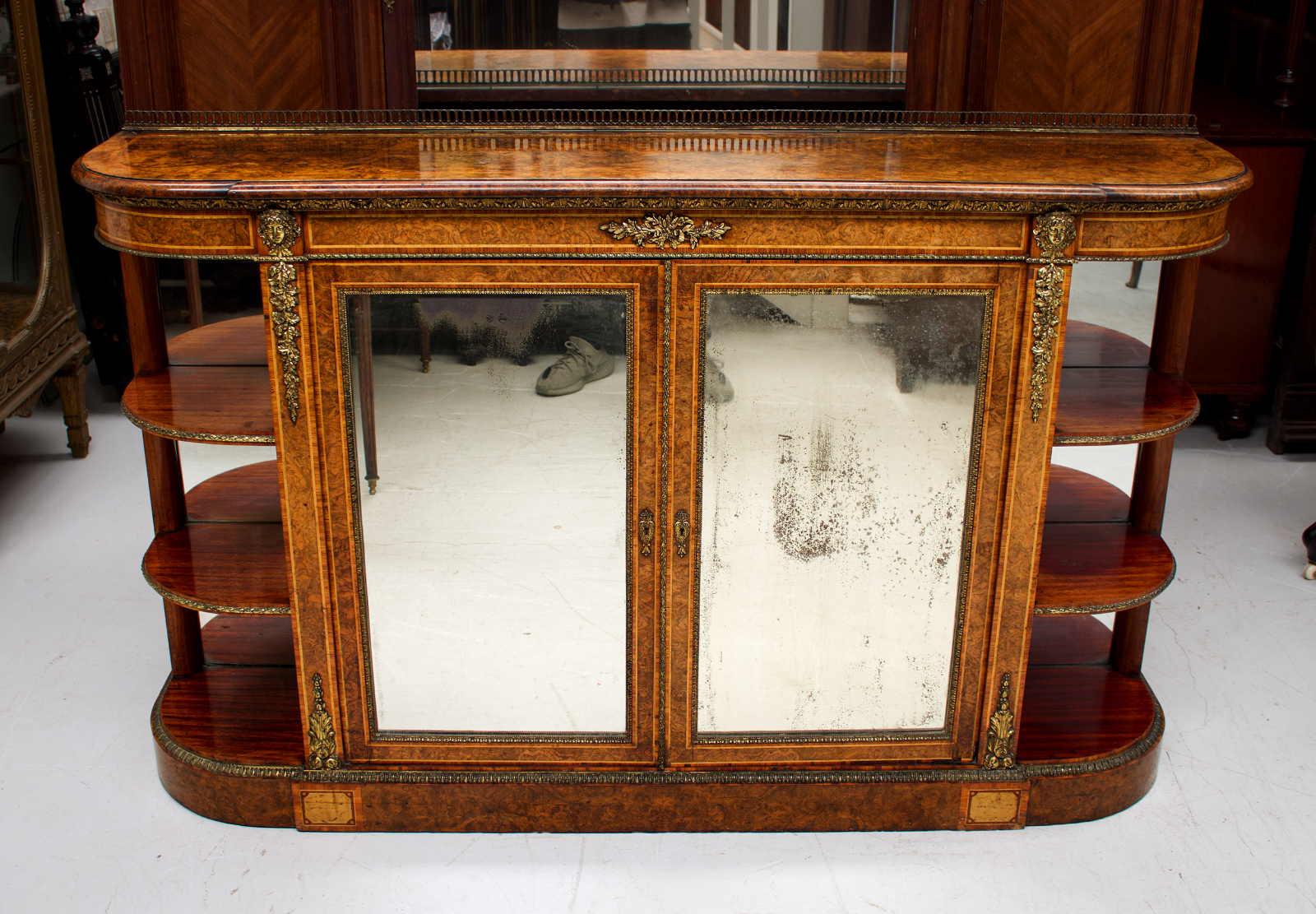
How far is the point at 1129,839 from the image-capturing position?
9.55ft

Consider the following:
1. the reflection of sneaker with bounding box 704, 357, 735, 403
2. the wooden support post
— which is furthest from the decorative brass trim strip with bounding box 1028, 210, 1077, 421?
the wooden support post

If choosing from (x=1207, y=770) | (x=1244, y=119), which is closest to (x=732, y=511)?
(x=1207, y=770)

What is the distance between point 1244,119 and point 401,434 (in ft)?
11.8

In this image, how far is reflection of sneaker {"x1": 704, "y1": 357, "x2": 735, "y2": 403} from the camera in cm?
258

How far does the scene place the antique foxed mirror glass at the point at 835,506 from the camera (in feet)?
8.39

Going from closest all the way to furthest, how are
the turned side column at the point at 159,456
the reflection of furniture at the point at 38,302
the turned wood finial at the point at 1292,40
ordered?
the turned side column at the point at 159,456
the reflection of furniture at the point at 38,302
the turned wood finial at the point at 1292,40

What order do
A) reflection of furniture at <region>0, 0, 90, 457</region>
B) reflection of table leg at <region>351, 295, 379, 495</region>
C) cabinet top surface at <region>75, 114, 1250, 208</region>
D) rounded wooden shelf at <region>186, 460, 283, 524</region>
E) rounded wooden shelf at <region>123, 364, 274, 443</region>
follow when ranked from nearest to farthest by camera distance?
cabinet top surface at <region>75, 114, 1250, 208</region>
reflection of table leg at <region>351, 295, 379, 495</region>
rounded wooden shelf at <region>123, 364, 274, 443</region>
rounded wooden shelf at <region>186, 460, 283, 524</region>
reflection of furniture at <region>0, 0, 90, 457</region>

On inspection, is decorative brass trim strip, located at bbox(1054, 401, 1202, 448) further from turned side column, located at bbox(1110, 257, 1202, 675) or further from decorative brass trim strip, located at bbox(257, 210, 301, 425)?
decorative brass trim strip, located at bbox(257, 210, 301, 425)

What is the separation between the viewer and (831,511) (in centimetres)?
269

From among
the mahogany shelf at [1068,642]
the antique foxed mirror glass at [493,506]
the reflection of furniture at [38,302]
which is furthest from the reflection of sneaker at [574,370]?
the reflection of furniture at [38,302]

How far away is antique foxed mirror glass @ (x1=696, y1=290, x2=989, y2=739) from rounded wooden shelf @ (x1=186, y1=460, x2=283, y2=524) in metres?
1.17

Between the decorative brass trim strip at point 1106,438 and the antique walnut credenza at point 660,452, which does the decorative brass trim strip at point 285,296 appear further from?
the decorative brass trim strip at point 1106,438

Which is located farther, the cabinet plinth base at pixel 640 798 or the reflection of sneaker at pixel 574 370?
the cabinet plinth base at pixel 640 798

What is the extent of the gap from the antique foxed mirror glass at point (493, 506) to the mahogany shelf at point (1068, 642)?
46.6 inches
